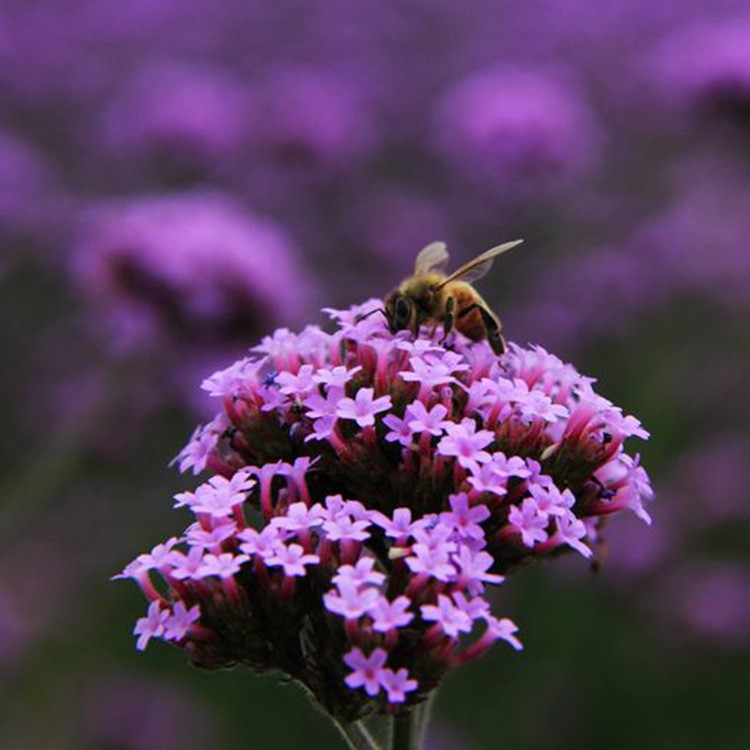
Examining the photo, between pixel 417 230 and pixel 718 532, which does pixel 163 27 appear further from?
pixel 718 532

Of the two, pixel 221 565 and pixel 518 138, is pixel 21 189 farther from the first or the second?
pixel 221 565

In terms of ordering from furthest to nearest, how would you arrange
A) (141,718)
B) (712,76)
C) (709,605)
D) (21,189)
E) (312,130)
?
(21,189) → (312,130) → (712,76) → (709,605) → (141,718)

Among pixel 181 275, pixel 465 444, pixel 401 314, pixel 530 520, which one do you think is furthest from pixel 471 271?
pixel 181 275

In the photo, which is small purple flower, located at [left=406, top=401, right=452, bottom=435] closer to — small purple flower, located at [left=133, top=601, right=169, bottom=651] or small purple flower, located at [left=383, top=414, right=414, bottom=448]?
small purple flower, located at [left=383, top=414, right=414, bottom=448]

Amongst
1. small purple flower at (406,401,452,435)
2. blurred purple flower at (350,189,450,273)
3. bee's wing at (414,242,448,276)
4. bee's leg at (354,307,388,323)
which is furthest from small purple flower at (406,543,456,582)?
blurred purple flower at (350,189,450,273)

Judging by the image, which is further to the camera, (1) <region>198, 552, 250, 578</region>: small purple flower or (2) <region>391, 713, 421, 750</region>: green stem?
(2) <region>391, 713, 421, 750</region>: green stem

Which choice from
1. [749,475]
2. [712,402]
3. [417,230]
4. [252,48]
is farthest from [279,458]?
→ [252,48]

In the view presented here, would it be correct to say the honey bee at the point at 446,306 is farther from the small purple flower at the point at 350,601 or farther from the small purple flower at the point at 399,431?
the small purple flower at the point at 350,601
